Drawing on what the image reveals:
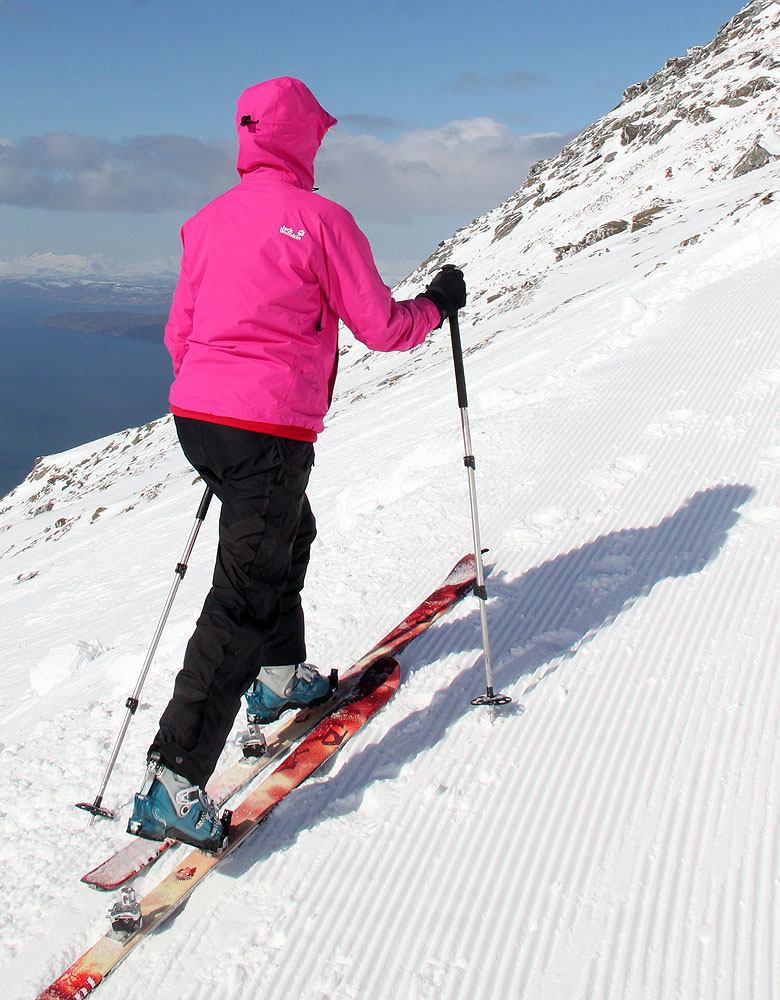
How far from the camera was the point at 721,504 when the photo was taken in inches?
171

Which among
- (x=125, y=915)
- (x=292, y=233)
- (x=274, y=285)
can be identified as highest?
(x=292, y=233)

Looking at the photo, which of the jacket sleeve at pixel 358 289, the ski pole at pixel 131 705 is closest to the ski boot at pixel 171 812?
Answer: the ski pole at pixel 131 705

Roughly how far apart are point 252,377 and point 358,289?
1.57 ft

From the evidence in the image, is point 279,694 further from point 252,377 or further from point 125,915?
point 252,377

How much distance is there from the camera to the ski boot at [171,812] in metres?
2.25

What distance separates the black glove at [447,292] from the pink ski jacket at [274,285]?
343 mm

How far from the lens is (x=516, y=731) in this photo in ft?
9.23

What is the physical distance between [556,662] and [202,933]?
1.82 metres

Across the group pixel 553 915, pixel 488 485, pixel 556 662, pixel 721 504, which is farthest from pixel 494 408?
pixel 553 915

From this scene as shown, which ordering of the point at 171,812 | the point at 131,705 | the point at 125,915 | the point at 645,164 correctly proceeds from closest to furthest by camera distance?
1. the point at 125,915
2. the point at 171,812
3. the point at 131,705
4. the point at 645,164

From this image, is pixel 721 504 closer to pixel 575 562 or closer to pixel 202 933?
pixel 575 562

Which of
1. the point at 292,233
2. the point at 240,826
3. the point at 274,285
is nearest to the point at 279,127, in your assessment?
the point at 292,233

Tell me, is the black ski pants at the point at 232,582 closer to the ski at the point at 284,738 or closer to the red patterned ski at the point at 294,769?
the red patterned ski at the point at 294,769

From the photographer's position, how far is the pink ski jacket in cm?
236
